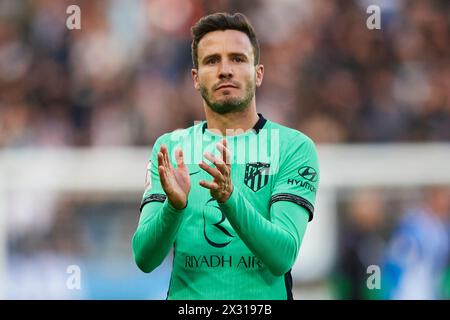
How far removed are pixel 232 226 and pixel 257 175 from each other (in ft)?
1.20

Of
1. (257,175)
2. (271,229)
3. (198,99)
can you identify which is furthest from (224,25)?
(198,99)

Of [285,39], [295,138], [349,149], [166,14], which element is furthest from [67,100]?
[295,138]

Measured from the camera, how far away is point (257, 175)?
150 inches

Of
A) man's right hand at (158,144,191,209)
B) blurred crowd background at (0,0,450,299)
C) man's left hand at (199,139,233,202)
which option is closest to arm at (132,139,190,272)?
man's right hand at (158,144,191,209)

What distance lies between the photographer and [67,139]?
28.6 ft

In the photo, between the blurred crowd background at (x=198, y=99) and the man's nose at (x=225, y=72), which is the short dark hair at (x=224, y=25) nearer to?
the man's nose at (x=225, y=72)

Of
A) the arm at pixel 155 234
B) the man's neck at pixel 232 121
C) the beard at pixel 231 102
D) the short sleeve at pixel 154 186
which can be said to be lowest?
the arm at pixel 155 234

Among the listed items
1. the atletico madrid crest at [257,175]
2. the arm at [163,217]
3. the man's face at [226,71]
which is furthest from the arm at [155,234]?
the man's face at [226,71]

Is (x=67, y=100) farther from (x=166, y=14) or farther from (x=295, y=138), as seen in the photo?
(x=295, y=138)

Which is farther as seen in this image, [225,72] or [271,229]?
[225,72]

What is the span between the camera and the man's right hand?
3506 millimetres

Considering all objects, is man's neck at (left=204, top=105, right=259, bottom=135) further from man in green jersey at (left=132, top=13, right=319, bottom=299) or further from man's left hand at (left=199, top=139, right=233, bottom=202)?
man's left hand at (left=199, top=139, right=233, bottom=202)

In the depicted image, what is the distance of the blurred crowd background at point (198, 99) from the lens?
7754 millimetres

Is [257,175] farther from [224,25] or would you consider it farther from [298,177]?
[224,25]
